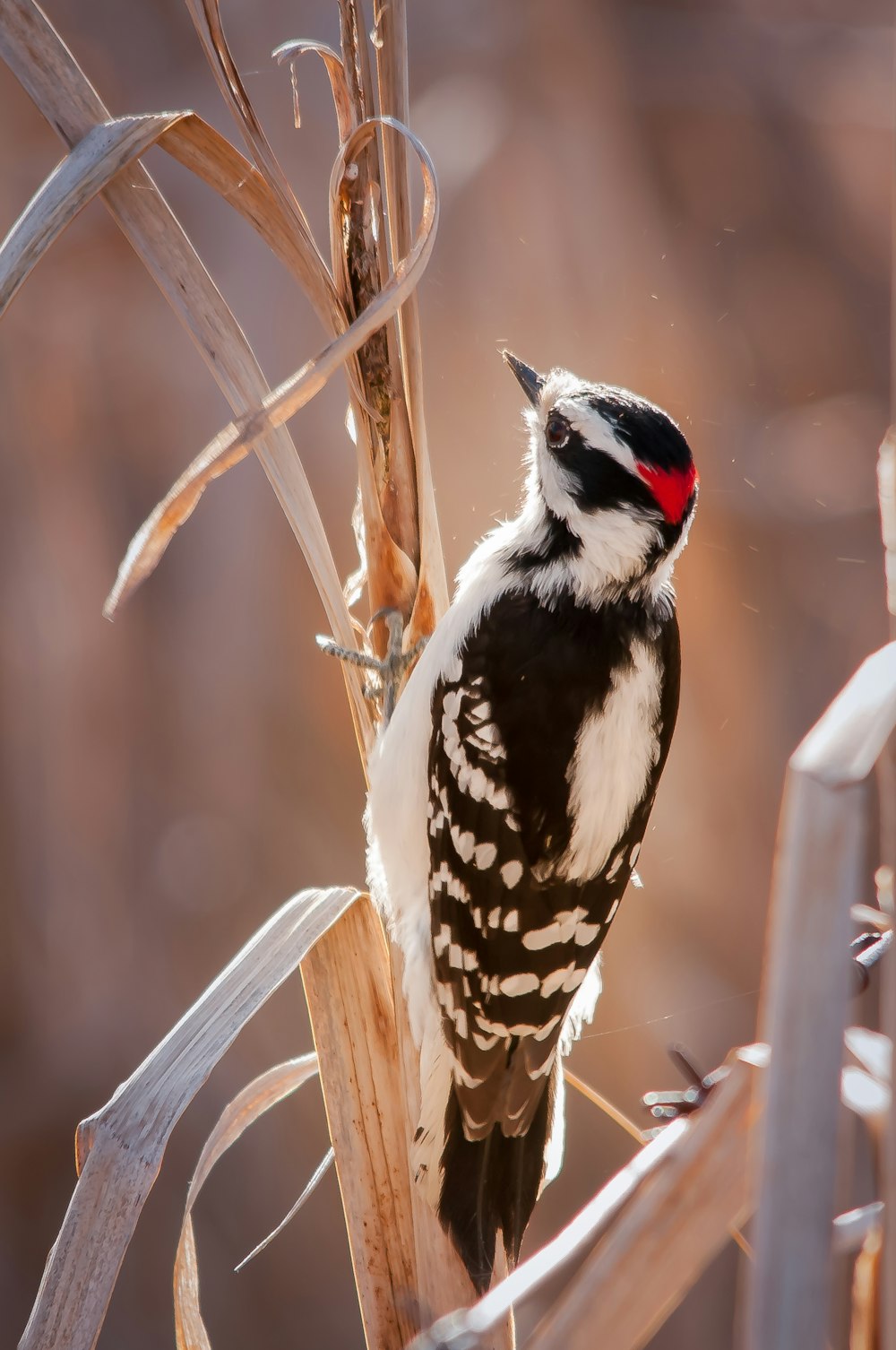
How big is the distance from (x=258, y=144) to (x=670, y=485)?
2.51 feet

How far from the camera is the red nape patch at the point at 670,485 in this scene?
5.33 ft

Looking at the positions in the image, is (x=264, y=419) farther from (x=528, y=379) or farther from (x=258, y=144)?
(x=528, y=379)

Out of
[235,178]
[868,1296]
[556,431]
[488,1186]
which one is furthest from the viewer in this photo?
[556,431]

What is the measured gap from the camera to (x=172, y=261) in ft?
3.89

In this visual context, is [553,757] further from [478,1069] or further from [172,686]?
[172,686]

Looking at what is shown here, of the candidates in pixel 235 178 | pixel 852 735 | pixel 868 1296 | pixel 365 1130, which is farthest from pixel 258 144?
pixel 868 1296

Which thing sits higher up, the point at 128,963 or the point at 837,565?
the point at 837,565

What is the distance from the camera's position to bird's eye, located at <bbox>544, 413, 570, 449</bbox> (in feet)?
5.64

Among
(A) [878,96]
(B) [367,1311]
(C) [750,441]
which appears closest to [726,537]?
(C) [750,441]

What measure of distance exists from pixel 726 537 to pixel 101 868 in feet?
7.85

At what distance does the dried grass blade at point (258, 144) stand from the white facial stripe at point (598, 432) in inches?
19.3

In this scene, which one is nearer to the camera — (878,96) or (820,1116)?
(820,1116)

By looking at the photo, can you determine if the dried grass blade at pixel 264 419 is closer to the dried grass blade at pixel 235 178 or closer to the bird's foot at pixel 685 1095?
the dried grass blade at pixel 235 178

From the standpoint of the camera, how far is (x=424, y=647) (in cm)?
168
